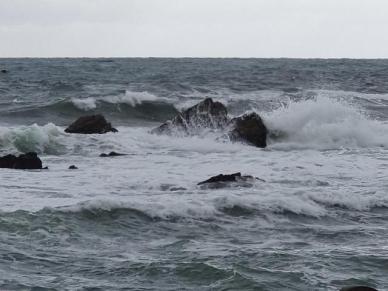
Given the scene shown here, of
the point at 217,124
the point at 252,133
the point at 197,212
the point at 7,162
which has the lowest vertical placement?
the point at 197,212

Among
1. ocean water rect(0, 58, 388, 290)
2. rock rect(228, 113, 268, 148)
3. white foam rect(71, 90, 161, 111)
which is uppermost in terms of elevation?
white foam rect(71, 90, 161, 111)

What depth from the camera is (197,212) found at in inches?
347

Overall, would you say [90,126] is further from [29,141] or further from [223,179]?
[223,179]

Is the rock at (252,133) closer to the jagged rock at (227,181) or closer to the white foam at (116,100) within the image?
the jagged rock at (227,181)

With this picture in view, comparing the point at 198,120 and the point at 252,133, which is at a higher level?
the point at 198,120

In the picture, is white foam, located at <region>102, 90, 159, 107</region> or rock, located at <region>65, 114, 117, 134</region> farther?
white foam, located at <region>102, 90, 159, 107</region>

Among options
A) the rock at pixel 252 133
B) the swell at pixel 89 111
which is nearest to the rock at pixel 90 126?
the rock at pixel 252 133

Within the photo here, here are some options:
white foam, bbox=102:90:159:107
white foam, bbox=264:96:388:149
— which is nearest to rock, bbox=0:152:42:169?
white foam, bbox=264:96:388:149

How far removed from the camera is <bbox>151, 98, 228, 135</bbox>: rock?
720 inches

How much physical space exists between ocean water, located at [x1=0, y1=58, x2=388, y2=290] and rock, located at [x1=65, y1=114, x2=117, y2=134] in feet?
1.34

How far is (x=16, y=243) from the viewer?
7223 millimetres

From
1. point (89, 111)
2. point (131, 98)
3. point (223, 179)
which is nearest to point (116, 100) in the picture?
point (131, 98)

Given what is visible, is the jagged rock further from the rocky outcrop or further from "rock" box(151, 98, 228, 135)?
"rock" box(151, 98, 228, 135)

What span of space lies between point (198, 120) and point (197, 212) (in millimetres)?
9783
